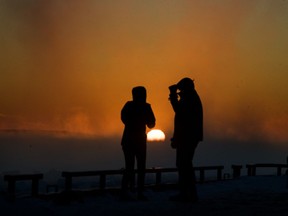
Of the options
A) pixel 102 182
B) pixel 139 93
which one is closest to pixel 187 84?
pixel 139 93

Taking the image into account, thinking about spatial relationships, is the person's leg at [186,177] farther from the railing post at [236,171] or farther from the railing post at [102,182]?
the railing post at [236,171]

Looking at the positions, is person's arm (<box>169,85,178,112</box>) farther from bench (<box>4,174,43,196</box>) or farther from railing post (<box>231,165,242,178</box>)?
railing post (<box>231,165,242,178</box>)

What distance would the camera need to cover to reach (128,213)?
7098mm

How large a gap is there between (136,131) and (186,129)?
125 centimetres

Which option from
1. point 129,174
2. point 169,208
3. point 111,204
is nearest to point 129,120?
point 129,174

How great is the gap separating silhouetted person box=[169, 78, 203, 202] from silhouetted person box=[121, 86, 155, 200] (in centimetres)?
83

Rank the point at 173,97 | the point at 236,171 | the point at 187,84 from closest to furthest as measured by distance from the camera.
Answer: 1. the point at 187,84
2. the point at 173,97
3. the point at 236,171

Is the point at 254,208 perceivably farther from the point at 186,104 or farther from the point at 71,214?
the point at 71,214

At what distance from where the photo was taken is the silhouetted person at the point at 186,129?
8.77 m

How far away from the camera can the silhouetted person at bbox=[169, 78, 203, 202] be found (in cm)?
877

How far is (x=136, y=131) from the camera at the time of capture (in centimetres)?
953

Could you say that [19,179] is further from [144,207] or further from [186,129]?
[186,129]

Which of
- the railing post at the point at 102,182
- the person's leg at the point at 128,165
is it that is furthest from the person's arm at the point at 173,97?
the railing post at the point at 102,182

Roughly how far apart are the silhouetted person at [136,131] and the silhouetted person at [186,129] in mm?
826
